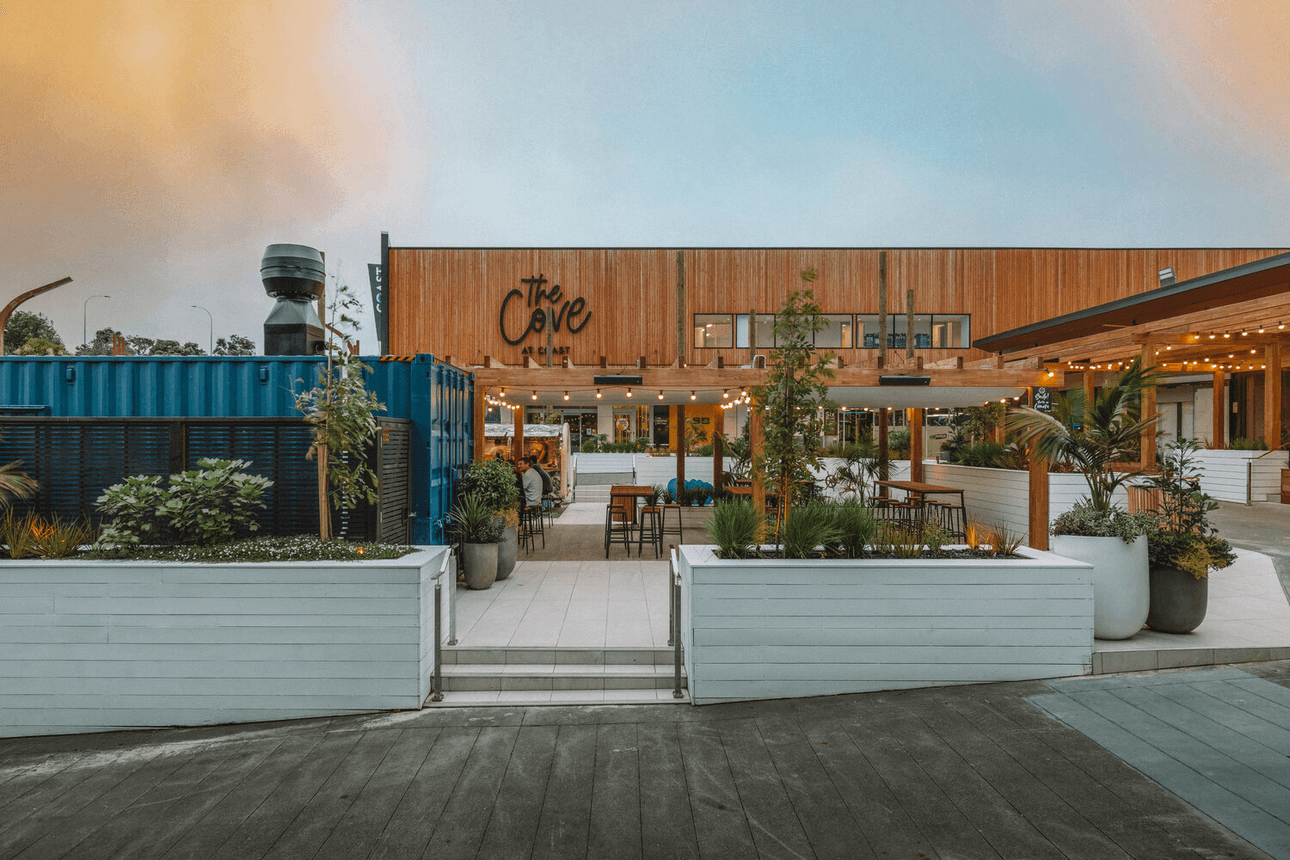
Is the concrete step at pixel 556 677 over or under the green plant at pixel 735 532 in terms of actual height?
under

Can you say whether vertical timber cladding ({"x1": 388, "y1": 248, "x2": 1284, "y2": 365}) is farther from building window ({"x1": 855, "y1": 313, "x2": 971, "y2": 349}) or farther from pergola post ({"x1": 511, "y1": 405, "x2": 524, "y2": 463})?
pergola post ({"x1": 511, "y1": 405, "x2": 524, "y2": 463})

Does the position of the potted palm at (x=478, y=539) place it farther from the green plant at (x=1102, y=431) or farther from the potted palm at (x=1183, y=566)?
the potted palm at (x=1183, y=566)

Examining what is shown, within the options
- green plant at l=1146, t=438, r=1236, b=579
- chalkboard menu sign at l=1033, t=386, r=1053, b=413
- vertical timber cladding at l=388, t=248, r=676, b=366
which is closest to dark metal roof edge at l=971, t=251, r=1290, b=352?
chalkboard menu sign at l=1033, t=386, r=1053, b=413

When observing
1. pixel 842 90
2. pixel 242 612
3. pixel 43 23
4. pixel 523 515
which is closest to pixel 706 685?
pixel 242 612

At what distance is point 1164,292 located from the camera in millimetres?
11625

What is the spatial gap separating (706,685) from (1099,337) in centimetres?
1129

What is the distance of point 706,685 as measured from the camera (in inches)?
157

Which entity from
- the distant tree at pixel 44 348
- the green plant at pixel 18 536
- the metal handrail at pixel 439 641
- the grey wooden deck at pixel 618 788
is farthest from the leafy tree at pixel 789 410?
the distant tree at pixel 44 348

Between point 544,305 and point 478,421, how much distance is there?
1025 cm

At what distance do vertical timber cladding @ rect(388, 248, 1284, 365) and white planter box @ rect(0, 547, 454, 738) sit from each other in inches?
560

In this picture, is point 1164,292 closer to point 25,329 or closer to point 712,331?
point 712,331

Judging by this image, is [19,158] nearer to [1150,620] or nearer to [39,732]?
[39,732]

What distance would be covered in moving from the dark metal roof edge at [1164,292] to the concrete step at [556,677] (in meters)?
11.2

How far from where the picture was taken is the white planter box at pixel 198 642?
12.5ft
